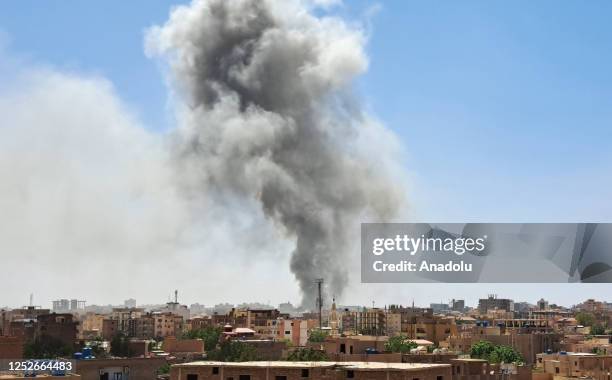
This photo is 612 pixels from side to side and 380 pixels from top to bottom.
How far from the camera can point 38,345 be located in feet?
171

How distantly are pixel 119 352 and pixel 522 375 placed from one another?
86.4 ft

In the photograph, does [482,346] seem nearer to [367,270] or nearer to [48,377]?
[367,270]

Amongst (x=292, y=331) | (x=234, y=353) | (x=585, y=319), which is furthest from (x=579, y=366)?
(x=585, y=319)

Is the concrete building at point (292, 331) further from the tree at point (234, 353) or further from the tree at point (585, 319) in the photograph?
the tree at point (585, 319)

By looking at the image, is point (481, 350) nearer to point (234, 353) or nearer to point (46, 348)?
point (234, 353)

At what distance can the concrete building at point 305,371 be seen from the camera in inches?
819

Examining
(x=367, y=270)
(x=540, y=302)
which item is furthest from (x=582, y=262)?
(x=540, y=302)

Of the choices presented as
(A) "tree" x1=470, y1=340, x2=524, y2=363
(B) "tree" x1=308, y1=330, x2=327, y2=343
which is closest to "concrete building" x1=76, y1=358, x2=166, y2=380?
(A) "tree" x1=470, y1=340, x2=524, y2=363

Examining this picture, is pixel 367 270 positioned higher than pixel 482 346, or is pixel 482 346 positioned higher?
pixel 367 270

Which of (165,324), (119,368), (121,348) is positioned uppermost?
(165,324)

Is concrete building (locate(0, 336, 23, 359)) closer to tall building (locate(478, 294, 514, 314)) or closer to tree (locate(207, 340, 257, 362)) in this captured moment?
tree (locate(207, 340, 257, 362))
